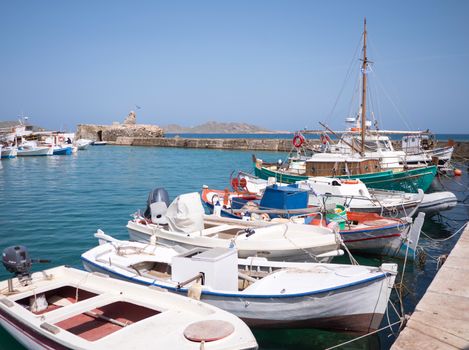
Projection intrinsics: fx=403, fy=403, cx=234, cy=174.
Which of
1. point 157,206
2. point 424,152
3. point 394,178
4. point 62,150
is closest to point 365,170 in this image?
point 394,178

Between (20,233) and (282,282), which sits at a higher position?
(282,282)

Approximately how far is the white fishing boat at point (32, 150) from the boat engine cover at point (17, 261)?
5181cm

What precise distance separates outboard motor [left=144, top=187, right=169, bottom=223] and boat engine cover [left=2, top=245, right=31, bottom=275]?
180 inches

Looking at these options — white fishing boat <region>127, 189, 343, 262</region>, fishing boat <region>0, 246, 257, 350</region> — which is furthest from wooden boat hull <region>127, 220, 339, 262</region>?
fishing boat <region>0, 246, 257, 350</region>

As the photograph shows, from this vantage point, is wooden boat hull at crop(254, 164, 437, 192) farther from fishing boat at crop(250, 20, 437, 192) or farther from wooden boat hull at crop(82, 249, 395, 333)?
wooden boat hull at crop(82, 249, 395, 333)

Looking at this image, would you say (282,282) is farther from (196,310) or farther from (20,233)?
(20,233)

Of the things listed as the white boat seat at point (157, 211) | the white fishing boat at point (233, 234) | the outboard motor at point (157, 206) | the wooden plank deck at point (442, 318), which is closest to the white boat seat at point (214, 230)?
the white fishing boat at point (233, 234)

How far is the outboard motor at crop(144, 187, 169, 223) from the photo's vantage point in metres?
11.9

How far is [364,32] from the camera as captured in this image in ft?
85.3

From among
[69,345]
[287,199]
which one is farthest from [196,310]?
[287,199]

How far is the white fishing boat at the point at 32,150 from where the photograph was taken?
53.8 m

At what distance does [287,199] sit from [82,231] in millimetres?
8006

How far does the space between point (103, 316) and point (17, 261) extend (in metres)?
2.06

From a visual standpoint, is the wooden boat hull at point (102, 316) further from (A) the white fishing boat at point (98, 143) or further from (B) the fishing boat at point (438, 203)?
(A) the white fishing boat at point (98, 143)
